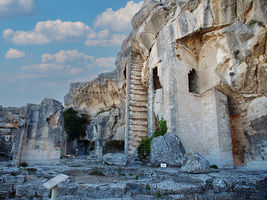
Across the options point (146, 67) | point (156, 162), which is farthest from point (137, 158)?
point (146, 67)

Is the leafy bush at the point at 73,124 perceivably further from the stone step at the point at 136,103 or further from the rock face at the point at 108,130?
the stone step at the point at 136,103

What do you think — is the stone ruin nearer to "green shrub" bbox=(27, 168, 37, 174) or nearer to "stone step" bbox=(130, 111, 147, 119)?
"stone step" bbox=(130, 111, 147, 119)

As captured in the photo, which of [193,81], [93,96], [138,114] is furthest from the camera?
[93,96]

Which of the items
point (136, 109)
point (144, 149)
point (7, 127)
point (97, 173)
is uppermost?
point (136, 109)

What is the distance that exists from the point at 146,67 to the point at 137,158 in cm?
732

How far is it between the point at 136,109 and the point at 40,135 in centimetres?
884

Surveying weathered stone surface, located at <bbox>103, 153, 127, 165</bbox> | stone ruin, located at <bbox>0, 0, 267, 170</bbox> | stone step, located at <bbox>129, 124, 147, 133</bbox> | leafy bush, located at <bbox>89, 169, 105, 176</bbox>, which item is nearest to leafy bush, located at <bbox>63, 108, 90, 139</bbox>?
stone ruin, located at <bbox>0, 0, 267, 170</bbox>

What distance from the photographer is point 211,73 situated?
39.9 ft

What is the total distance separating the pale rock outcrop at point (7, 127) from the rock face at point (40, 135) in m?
5.54

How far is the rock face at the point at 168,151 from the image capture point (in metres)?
9.38

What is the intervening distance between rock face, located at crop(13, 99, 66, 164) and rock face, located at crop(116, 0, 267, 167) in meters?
6.37

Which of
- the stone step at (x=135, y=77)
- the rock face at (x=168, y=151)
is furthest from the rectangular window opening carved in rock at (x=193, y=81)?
the stone step at (x=135, y=77)

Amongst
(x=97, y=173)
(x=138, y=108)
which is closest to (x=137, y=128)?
(x=138, y=108)

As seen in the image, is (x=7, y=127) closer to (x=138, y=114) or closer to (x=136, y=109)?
(x=136, y=109)
